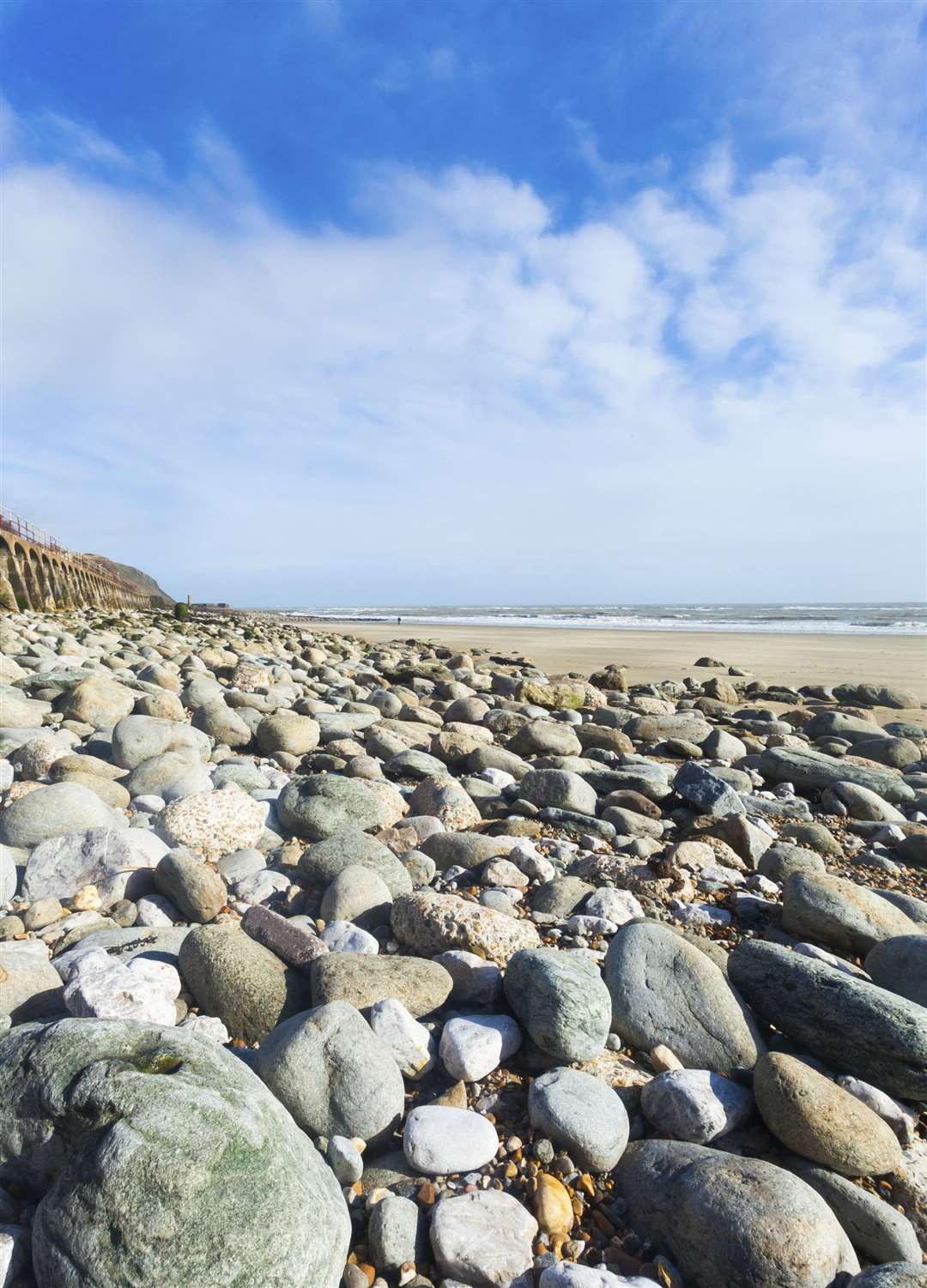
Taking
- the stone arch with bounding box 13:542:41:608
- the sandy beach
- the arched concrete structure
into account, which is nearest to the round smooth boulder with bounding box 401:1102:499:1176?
the sandy beach

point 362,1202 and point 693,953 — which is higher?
point 693,953

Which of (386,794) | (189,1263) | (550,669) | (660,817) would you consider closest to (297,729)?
(386,794)

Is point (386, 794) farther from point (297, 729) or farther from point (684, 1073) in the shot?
→ point (684, 1073)

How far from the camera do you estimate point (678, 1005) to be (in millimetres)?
2424

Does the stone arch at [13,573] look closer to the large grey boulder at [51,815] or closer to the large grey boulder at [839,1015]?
the large grey boulder at [51,815]

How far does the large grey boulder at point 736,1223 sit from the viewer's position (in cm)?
158

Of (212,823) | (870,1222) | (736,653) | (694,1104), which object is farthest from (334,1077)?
(736,653)

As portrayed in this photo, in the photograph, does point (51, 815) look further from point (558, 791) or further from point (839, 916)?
point (839, 916)

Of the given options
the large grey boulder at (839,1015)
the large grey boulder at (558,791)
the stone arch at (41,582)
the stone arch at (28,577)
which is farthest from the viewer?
the stone arch at (41,582)

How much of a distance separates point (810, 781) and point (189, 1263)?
19.4ft

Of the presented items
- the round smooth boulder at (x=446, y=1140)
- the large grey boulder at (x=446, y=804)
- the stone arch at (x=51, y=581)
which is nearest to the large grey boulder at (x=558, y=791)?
the large grey boulder at (x=446, y=804)

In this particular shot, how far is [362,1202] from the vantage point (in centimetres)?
176

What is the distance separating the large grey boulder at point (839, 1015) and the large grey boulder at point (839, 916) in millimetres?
800

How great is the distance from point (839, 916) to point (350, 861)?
88.0 inches
